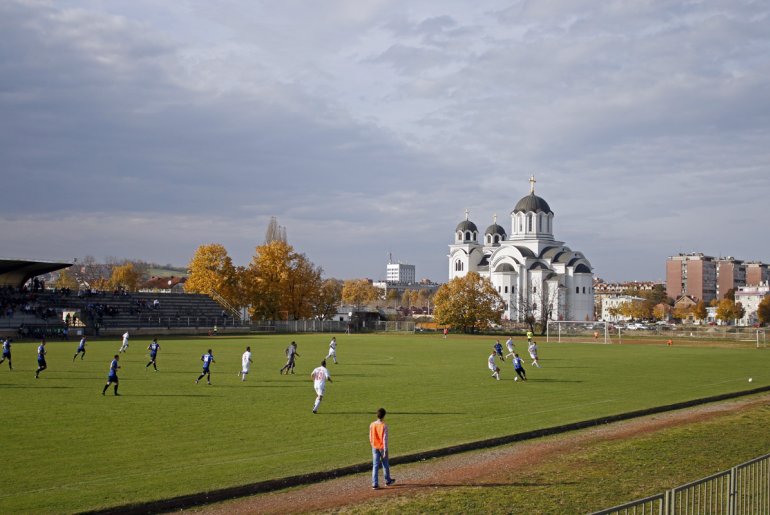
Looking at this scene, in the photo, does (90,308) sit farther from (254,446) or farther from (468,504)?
(468,504)

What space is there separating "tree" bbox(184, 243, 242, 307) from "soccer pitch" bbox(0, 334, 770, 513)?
5409 cm

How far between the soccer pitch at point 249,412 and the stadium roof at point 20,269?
3297 centimetres

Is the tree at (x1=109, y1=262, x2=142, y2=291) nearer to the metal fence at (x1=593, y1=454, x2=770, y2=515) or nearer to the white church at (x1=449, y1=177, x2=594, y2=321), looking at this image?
the white church at (x1=449, y1=177, x2=594, y2=321)

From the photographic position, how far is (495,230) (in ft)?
516

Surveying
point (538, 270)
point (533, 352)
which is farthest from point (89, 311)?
point (538, 270)

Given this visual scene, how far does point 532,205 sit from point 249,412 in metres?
125

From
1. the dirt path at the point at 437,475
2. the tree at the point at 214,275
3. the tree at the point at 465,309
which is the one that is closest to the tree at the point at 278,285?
the tree at the point at 214,275

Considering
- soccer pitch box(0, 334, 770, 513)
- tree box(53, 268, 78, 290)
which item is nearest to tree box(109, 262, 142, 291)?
tree box(53, 268, 78, 290)

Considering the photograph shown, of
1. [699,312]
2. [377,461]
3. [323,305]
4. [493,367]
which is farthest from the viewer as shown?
[699,312]

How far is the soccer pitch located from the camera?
48.4 ft

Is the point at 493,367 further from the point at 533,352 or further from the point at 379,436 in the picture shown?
the point at 379,436

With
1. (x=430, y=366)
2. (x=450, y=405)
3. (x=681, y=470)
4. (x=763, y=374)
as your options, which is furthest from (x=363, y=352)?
(x=681, y=470)

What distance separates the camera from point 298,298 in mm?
102500

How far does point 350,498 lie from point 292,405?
10996mm
